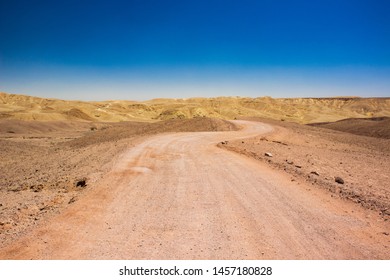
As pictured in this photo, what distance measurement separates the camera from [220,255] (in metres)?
6.16

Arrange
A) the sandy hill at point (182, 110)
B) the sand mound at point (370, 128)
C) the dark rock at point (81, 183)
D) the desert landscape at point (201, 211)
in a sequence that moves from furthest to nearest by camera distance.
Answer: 1. the sandy hill at point (182, 110)
2. the sand mound at point (370, 128)
3. the dark rock at point (81, 183)
4. the desert landscape at point (201, 211)

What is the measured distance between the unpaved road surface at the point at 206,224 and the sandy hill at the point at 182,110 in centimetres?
5715

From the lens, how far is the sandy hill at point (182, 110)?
252ft

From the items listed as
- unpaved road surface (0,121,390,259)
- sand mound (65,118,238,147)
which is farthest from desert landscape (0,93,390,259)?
sand mound (65,118,238,147)

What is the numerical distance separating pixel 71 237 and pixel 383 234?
288 inches

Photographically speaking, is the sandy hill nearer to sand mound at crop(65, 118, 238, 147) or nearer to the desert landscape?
sand mound at crop(65, 118, 238, 147)

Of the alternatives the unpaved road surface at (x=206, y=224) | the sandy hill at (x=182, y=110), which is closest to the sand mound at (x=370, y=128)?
the sandy hill at (x=182, y=110)

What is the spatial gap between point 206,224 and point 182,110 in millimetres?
65927

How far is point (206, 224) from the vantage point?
304 inches

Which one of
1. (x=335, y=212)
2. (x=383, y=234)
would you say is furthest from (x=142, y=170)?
(x=383, y=234)

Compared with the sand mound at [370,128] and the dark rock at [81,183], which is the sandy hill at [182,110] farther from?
the dark rock at [81,183]

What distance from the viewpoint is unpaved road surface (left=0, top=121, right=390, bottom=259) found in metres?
6.30

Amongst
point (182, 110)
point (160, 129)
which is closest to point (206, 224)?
point (160, 129)
